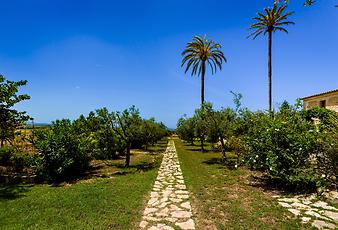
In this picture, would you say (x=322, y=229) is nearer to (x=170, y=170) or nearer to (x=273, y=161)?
(x=273, y=161)

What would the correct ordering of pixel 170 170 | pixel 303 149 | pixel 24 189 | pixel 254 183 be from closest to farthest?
pixel 303 149, pixel 24 189, pixel 254 183, pixel 170 170

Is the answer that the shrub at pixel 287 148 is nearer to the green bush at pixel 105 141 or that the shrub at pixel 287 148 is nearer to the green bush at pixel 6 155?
the green bush at pixel 105 141

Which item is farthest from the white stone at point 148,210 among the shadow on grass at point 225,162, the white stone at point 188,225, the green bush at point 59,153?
the shadow on grass at point 225,162

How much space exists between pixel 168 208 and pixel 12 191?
17.1 feet

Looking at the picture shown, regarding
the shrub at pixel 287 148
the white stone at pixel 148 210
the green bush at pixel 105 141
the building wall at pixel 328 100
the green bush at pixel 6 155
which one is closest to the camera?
the white stone at pixel 148 210

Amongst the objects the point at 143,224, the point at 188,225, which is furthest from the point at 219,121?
the point at 143,224

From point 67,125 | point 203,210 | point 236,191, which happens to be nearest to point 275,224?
point 203,210

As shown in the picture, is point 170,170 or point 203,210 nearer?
point 203,210

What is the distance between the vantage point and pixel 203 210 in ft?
18.3

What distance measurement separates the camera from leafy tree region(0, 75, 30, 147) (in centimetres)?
866

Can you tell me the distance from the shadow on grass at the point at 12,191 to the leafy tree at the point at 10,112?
2055mm

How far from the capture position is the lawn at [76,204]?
15.6ft

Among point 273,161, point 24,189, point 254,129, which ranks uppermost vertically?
point 254,129

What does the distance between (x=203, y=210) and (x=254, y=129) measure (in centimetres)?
400
